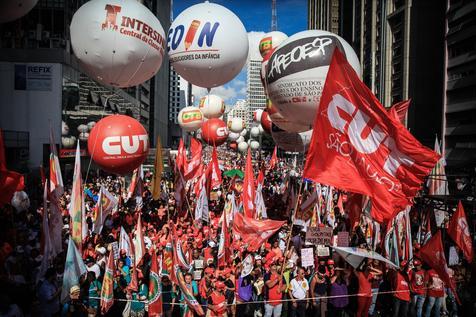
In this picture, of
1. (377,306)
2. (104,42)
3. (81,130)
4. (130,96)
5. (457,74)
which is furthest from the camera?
(130,96)

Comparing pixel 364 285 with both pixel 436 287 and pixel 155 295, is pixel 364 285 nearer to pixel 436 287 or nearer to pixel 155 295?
pixel 436 287

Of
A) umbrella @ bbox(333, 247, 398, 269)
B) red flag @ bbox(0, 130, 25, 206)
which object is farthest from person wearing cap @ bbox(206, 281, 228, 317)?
red flag @ bbox(0, 130, 25, 206)

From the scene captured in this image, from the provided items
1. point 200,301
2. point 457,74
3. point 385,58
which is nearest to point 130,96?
point 385,58

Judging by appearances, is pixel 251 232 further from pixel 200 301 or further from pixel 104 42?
pixel 104 42

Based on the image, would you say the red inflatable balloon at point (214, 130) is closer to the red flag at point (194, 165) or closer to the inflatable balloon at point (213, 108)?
the inflatable balloon at point (213, 108)

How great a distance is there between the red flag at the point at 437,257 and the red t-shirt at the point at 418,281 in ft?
1.25

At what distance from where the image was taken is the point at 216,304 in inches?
294

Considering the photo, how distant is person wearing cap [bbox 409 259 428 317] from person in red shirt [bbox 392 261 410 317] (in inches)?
6.3

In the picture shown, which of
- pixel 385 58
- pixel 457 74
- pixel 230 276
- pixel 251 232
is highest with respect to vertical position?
pixel 385 58

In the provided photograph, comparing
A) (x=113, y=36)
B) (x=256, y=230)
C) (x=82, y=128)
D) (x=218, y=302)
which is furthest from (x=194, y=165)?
(x=82, y=128)

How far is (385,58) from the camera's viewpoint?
158 feet

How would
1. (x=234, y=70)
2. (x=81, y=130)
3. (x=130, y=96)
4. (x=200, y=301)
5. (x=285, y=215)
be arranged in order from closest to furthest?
1. (x=200, y=301)
2. (x=234, y=70)
3. (x=285, y=215)
4. (x=81, y=130)
5. (x=130, y=96)

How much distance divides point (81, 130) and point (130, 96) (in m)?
22.6

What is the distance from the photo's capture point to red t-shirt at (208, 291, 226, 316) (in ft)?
24.4
